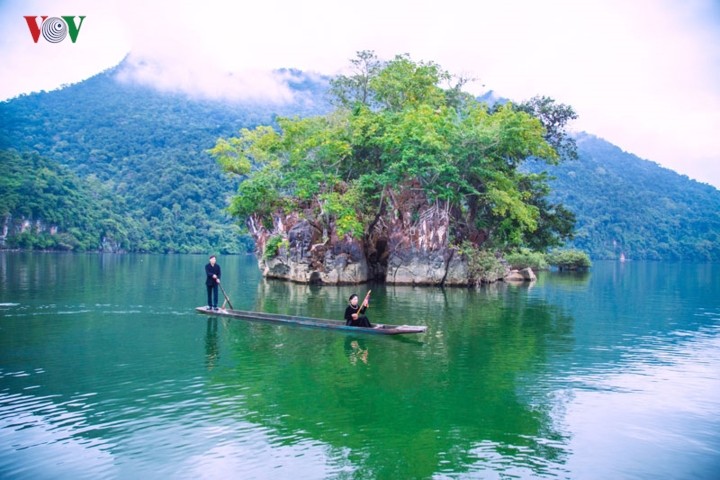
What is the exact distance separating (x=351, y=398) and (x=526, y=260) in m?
45.3

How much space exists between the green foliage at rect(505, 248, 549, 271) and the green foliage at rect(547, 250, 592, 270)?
1330 mm

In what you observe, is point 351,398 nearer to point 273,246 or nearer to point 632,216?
point 273,246

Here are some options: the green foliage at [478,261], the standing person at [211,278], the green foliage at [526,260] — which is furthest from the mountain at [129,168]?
the standing person at [211,278]

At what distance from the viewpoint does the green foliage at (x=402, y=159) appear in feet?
99.9

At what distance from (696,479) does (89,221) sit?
81584 mm

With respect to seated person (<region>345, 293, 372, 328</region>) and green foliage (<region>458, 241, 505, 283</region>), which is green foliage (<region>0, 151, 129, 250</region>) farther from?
seated person (<region>345, 293, 372, 328</region>)

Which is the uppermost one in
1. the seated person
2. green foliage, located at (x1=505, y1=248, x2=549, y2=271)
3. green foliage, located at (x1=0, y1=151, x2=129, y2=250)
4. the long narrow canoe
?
green foliage, located at (x1=0, y1=151, x2=129, y2=250)

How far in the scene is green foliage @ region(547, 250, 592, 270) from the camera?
5969 centimetres

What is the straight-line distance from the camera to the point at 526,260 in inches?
2078

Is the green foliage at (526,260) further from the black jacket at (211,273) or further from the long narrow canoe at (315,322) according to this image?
the long narrow canoe at (315,322)

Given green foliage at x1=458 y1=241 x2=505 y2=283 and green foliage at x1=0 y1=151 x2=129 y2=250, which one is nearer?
green foliage at x1=458 y1=241 x2=505 y2=283

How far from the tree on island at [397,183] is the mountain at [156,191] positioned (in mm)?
46386

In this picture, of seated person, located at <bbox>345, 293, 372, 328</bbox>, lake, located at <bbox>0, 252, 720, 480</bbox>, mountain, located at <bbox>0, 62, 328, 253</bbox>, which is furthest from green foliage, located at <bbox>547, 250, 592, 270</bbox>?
seated person, located at <bbox>345, 293, 372, 328</bbox>

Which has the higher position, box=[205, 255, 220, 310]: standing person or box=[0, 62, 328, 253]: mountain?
box=[0, 62, 328, 253]: mountain
